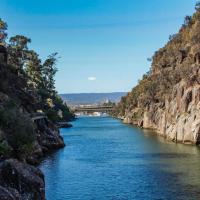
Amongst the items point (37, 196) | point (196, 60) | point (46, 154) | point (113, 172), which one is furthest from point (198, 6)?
point (37, 196)

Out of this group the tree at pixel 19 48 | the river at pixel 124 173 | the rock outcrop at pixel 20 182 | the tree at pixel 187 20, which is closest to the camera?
the rock outcrop at pixel 20 182

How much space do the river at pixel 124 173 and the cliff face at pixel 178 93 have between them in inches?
443

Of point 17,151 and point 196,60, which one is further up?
point 196,60

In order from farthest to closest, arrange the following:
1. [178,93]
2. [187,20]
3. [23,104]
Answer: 1. [187,20]
2. [178,93]
3. [23,104]

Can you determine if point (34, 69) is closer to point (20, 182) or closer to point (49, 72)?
point (49, 72)

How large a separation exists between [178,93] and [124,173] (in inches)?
2516

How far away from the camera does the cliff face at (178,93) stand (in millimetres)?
109938

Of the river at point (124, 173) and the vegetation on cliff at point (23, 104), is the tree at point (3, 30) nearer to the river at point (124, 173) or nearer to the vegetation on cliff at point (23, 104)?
the vegetation on cliff at point (23, 104)

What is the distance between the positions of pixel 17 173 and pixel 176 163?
4003cm

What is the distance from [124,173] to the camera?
6569 cm

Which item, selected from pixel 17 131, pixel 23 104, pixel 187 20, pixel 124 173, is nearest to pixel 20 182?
pixel 17 131

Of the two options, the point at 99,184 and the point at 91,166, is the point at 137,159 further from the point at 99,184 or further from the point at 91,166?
the point at 99,184

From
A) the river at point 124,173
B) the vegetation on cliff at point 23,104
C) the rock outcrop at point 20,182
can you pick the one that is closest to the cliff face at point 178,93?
the river at point 124,173

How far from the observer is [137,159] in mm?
80625
